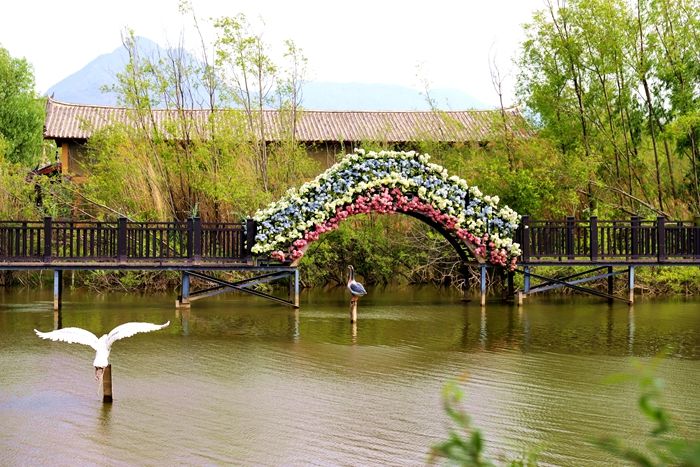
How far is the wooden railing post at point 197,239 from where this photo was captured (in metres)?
19.7

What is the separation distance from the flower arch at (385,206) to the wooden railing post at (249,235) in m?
0.13

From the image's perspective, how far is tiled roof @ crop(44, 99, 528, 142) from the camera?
3055 cm

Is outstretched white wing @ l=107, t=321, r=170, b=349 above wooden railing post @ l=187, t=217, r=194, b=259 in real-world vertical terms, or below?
below

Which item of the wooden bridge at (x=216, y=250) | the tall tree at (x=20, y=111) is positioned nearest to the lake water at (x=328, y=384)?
the wooden bridge at (x=216, y=250)

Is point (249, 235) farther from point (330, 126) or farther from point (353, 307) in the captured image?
point (330, 126)

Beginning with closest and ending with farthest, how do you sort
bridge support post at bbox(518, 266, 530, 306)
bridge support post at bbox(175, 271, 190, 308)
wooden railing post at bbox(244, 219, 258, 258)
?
wooden railing post at bbox(244, 219, 258, 258) < bridge support post at bbox(175, 271, 190, 308) < bridge support post at bbox(518, 266, 530, 306)

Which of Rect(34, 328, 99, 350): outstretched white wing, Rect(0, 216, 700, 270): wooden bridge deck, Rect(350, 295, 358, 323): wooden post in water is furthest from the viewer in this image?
Rect(0, 216, 700, 270): wooden bridge deck

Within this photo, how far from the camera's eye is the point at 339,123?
116 ft

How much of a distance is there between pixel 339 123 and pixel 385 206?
15307 mm

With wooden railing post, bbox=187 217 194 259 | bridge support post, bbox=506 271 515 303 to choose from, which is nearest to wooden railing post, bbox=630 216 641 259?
bridge support post, bbox=506 271 515 303

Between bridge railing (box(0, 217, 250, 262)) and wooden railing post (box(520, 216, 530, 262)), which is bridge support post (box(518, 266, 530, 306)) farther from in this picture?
bridge railing (box(0, 217, 250, 262))

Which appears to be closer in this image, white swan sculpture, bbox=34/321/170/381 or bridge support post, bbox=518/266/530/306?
white swan sculpture, bbox=34/321/170/381

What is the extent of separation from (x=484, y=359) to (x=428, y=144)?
15627 mm

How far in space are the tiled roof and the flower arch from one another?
8660 millimetres
